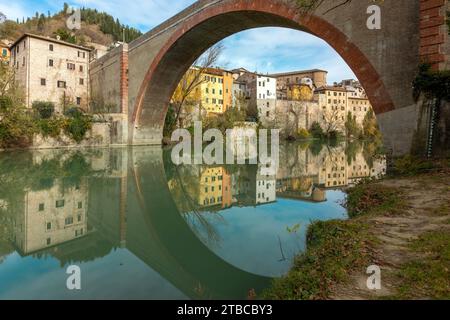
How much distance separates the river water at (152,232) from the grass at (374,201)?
40cm

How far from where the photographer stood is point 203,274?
3.39 m

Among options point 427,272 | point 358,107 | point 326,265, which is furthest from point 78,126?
point 358,107

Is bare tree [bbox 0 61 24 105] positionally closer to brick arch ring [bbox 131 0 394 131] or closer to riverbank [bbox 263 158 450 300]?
brick arch ring [bbox 131 0 394 131]

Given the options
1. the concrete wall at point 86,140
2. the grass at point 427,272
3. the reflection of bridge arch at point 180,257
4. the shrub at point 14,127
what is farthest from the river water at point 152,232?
the concrete wall at point 86,140

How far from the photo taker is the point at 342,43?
1079 cm

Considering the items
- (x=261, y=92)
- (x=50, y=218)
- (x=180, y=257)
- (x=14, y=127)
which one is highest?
(x=261, y=92)

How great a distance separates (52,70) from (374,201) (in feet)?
117

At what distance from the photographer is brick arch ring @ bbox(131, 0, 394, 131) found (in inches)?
403

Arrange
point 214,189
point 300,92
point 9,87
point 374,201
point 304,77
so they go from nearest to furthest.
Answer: point 374,201 < point 214,189 < point 9,87 < point 300,92 < point 304,77

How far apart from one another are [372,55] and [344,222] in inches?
321

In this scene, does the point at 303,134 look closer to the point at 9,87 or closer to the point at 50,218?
the point at 9,87

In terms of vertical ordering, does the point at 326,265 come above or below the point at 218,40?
below

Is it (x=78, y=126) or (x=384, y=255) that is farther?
(x=78, y=126)

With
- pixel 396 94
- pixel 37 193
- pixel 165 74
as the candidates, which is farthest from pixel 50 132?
pixel 396 94
